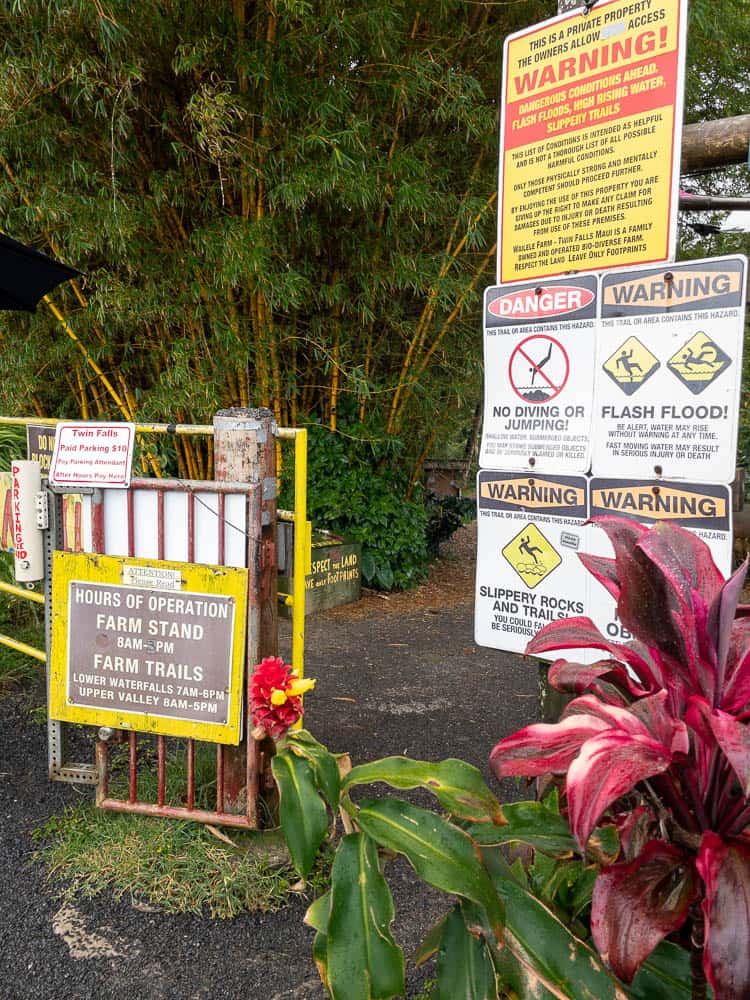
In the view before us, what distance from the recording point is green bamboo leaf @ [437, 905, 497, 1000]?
47.8 inches

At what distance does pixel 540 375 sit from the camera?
7.47ft

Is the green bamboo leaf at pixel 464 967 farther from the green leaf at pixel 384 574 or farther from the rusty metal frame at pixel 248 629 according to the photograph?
the green leaf at pixel 384 574

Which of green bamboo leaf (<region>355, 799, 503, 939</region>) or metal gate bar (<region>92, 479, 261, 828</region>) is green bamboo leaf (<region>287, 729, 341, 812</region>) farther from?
metal gate bar (<region>92, 479, 261, 828</region>)

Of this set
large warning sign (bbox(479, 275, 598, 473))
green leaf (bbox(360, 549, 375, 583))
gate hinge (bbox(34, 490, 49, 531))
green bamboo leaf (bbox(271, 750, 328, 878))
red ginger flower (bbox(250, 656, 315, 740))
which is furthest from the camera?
green leaf (bbox(360, 549, 375, 583))

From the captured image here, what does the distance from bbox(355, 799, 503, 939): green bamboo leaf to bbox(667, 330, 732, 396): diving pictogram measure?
122 centimetres

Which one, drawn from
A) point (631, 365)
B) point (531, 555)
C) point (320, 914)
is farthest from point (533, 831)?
point (631, 365)

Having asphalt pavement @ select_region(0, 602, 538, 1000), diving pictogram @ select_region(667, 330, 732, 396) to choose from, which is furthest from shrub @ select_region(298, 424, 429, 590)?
diving pictogram @ select_region(667, 330, 732, 396)

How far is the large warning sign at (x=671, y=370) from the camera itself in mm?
1907

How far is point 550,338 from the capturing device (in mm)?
2254

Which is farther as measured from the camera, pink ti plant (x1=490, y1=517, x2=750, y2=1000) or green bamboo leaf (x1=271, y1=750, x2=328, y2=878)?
green bamboo leaf (x1=271, y1=750, x2=328, y2=878)

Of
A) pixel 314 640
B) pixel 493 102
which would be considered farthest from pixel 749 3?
pixel 314 640

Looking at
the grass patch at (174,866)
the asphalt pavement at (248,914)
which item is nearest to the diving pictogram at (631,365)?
the asphalt pavement at (248,914)

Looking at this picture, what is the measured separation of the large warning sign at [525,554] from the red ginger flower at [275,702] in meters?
0.80

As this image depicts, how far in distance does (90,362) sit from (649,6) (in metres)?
4.03
